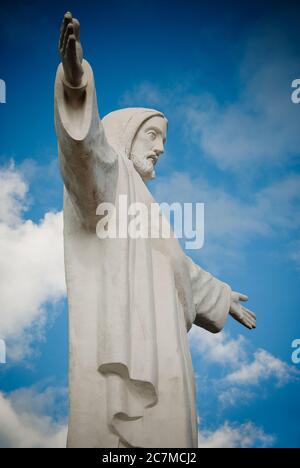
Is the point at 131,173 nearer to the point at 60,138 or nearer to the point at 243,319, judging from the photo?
the point at 60,138

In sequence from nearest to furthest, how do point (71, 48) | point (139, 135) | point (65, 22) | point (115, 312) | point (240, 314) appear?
point (65, 22), point (71, 48), point (115, 312), point (139, 135), point (240, 314)

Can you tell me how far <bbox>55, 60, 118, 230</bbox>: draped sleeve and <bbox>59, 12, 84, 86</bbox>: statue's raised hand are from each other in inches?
3.8

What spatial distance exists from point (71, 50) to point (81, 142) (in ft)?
2.20

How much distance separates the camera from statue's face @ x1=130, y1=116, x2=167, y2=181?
642 centimetres

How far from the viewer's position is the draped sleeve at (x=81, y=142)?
5.02 metres

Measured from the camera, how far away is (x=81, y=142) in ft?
16.4

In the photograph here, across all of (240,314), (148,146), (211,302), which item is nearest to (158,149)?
(148,146)

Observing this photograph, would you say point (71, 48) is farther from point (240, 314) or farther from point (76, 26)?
point (240, 314)

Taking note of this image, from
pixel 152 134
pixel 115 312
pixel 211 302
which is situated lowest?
pixel 115 312

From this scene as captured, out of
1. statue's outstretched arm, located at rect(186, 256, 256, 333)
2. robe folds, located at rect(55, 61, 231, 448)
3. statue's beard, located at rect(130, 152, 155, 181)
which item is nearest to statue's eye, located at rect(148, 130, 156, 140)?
statue's beard, located at rect(130, 152, 155, 181)

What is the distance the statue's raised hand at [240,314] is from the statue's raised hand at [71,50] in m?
2.92

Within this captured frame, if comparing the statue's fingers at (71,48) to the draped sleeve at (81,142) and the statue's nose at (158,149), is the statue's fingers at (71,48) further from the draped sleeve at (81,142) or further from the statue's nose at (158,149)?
the statue's nose at (158,149)

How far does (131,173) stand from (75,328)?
160 cm

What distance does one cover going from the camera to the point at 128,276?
5172mm
